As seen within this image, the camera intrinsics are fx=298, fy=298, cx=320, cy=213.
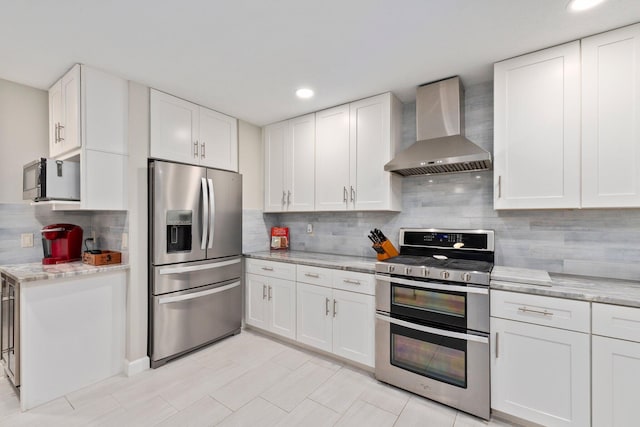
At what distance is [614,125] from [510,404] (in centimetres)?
183

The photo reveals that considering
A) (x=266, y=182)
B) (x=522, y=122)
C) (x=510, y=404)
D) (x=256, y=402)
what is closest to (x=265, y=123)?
(x=266, y=182)

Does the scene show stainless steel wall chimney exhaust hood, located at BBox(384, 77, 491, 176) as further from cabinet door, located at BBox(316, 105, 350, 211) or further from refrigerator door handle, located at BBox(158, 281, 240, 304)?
refrigerator door handle, located at BBox(158, 281, 240, 304)

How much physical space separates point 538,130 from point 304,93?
73.4 inches

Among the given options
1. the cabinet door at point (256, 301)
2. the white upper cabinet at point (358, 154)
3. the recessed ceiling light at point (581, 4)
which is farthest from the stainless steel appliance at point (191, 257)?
the recessed ceiling light at point (581, 4)

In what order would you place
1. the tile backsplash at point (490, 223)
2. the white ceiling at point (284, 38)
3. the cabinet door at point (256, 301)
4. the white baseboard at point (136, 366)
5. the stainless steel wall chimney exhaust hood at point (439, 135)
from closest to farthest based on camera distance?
the white ceiling at point (284, 38)
the tile backsplash at point (490, 223)
the stainless steel wall chimney exhaust hood at point (439, 135)
the white baseboard at point (136, 366)
the cabinet door at point (256, 301)

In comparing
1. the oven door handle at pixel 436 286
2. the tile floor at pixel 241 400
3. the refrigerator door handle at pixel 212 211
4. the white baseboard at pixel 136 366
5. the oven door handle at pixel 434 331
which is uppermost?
the refrigerator door handle at pixel 212 211

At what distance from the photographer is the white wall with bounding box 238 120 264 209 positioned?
11.6 ft

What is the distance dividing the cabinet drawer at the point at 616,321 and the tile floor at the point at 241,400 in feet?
2.91

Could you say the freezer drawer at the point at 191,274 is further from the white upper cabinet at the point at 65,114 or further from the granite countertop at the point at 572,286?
the granite countertop at the point at 572,286

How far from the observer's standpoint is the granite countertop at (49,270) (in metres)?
2.05

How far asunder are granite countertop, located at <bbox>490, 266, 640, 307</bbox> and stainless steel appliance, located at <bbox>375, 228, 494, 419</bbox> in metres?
0.14

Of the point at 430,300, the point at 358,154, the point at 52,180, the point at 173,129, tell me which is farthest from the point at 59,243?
the point at 430,300

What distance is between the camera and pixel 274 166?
359 cm

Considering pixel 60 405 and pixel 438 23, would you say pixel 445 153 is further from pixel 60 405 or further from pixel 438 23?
pixel 60 405
